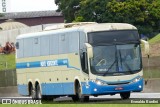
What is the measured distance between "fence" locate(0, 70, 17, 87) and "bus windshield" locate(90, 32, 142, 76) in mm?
24338

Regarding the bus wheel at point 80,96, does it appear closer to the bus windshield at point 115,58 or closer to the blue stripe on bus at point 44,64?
the blue stripe on bus at point 44,64

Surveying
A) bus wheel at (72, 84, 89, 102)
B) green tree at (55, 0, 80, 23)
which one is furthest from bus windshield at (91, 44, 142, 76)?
green tree at (55, 0, 80, 23)

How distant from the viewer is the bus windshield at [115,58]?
3359 centimetres

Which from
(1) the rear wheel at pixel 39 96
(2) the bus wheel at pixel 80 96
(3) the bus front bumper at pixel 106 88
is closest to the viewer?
(3) the bus front bumper at pixel 106 88

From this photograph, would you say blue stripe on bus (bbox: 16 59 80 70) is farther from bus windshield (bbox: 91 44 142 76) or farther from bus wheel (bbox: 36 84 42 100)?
bus windshield (bbox: 91 44 142 76)

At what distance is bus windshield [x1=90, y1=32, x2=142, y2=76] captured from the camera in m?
33.6

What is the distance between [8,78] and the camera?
190ft

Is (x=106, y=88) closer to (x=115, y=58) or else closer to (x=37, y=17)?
(x=115, y=58)

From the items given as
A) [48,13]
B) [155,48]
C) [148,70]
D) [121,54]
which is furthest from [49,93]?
[48,13]

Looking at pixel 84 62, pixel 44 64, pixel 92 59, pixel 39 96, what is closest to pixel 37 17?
pixel 39 96

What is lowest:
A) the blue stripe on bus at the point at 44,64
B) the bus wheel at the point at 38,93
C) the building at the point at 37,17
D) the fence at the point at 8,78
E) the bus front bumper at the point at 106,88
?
the fence at the point at 8,78

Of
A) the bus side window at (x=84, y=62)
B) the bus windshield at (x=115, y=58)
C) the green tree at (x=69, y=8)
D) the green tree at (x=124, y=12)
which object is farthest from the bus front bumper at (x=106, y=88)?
the green tree at (x=69, y=8)

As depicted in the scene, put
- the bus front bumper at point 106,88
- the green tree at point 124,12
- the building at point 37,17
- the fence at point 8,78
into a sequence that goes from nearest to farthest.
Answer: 1. the bus front bumper at point 106,88
2. the fence at point 8,78
3. the green tree at point 124,12
4. the building at point 37,17

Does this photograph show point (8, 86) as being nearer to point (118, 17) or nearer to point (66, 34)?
point (66, 34)
